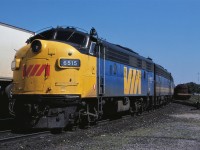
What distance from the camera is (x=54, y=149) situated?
8.81 m

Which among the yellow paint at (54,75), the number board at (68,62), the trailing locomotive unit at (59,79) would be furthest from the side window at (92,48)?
the number board at (68,62)

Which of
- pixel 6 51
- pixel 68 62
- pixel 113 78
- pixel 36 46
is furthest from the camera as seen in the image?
pixel 6 51

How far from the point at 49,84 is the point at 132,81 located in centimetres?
802

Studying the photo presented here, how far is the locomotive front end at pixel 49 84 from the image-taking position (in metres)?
11.3

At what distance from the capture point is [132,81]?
18.7 metres

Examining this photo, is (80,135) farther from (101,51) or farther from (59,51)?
(101,51)

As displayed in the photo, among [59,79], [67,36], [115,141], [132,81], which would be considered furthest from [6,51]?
[115,141]

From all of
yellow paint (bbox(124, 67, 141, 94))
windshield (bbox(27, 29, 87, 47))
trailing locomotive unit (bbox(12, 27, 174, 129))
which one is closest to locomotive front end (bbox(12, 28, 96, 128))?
trailing locomotive unit (bbox(12, 27, 174, 129))

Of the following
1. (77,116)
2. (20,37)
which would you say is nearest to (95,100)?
(77,116)

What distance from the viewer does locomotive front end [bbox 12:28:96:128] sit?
1129cm

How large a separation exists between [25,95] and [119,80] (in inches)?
224

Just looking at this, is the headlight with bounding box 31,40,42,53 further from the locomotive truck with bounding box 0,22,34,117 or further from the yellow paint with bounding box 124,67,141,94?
the yellow paint with bounding box 124,67,141,94

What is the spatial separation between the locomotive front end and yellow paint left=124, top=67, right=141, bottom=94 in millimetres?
5733

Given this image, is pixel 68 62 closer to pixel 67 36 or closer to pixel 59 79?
pixel 59 79
